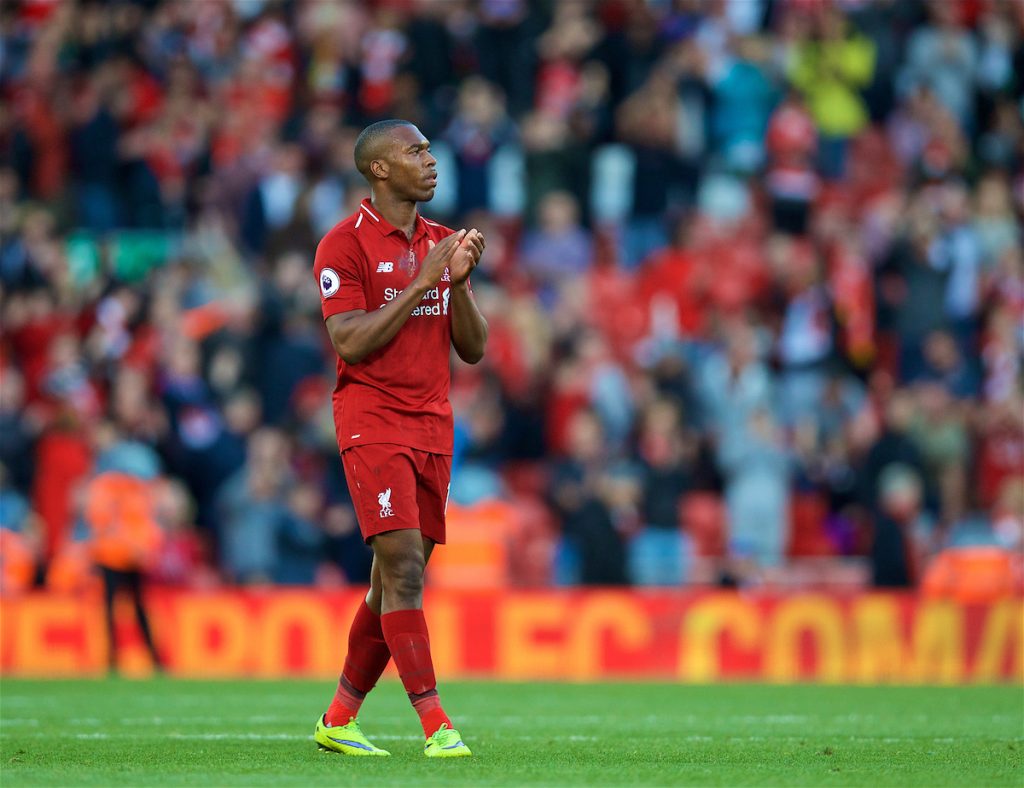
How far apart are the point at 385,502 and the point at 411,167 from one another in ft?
A: 4.37

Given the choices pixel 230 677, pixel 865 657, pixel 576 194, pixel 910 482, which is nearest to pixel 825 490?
pixel 910 482

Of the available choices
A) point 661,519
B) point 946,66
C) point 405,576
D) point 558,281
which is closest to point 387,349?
point 405,576

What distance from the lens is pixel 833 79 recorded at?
19531mm

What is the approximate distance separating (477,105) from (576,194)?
1.31 metres

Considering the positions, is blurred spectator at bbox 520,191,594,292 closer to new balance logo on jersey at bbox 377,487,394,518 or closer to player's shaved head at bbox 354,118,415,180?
player's shaved head at bbox 354,118,415,180

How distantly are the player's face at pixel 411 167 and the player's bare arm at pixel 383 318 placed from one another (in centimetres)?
29

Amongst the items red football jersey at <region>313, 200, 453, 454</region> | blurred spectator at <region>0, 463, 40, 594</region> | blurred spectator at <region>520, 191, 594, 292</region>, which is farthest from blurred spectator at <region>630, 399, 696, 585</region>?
red football jersey at <region>313, 200, 453, 454</region>

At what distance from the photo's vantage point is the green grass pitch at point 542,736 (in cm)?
665

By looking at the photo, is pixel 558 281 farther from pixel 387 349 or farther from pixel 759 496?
pixel 387 349

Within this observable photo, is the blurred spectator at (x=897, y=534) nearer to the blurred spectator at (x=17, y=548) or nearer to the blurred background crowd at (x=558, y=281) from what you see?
the blurred background crowd at (x=558, y=281)

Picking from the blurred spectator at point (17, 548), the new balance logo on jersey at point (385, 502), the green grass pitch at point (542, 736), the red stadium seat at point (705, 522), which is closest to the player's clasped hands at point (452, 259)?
the new balance logo on jersey at point (385, 502)

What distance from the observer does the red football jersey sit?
727 cm

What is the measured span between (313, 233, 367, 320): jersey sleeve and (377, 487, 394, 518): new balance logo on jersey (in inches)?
28.4

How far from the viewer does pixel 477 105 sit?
60.7 feet
